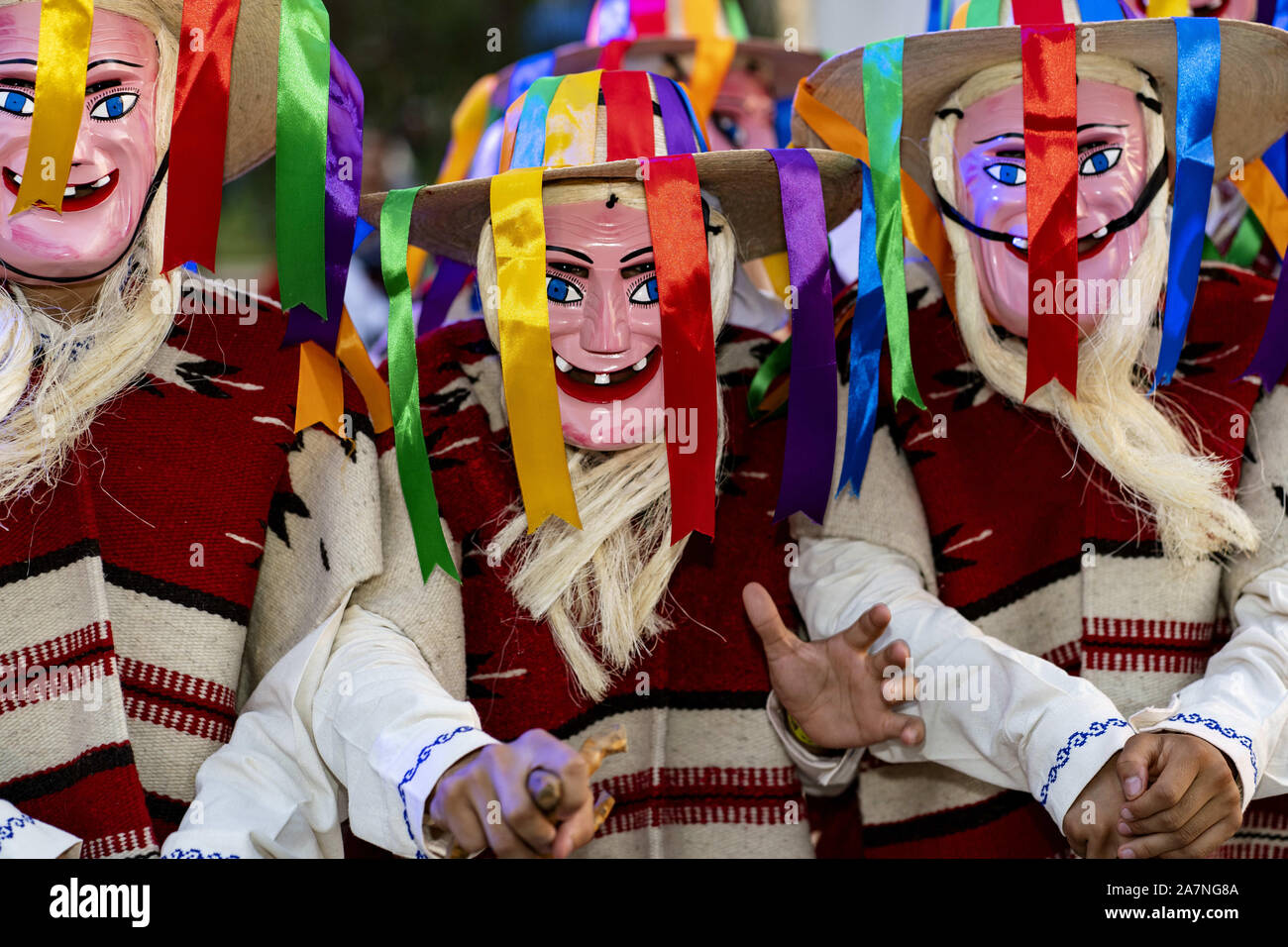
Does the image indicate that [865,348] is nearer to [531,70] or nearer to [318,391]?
[318,391]

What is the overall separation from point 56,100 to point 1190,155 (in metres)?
1.69

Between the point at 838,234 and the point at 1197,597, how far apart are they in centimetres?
140

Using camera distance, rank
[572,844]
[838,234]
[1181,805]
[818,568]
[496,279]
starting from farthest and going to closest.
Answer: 1. [838,234]
2. [818,568]
3. [496,279]
4. [1181,805]
5. [572,844]

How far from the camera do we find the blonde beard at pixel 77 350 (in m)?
1.97

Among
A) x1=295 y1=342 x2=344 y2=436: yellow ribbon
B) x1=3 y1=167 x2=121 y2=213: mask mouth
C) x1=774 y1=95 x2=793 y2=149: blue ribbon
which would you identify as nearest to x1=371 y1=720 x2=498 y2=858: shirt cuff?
x1=295 y1=342 x2=344 y2=436: yellow ribbon

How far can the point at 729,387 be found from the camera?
7.81 ft

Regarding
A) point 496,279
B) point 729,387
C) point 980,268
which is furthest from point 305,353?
point 980,268

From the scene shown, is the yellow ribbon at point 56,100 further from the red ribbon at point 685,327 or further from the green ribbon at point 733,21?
the green ribbon at point 733,21

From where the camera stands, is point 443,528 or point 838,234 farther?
point 838,234

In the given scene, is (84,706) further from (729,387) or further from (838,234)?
(838,234)

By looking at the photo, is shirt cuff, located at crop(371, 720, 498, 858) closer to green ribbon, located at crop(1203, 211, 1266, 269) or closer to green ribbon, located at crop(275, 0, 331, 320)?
green ribbon, located at crop(275, 0, 331, 320)

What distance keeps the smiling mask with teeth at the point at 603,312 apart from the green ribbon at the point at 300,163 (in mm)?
283

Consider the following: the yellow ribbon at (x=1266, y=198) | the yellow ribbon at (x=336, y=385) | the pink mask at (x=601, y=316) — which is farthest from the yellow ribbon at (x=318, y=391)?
the yellow ribbon at (x=1266, y=198)

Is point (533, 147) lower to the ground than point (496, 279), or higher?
higher
